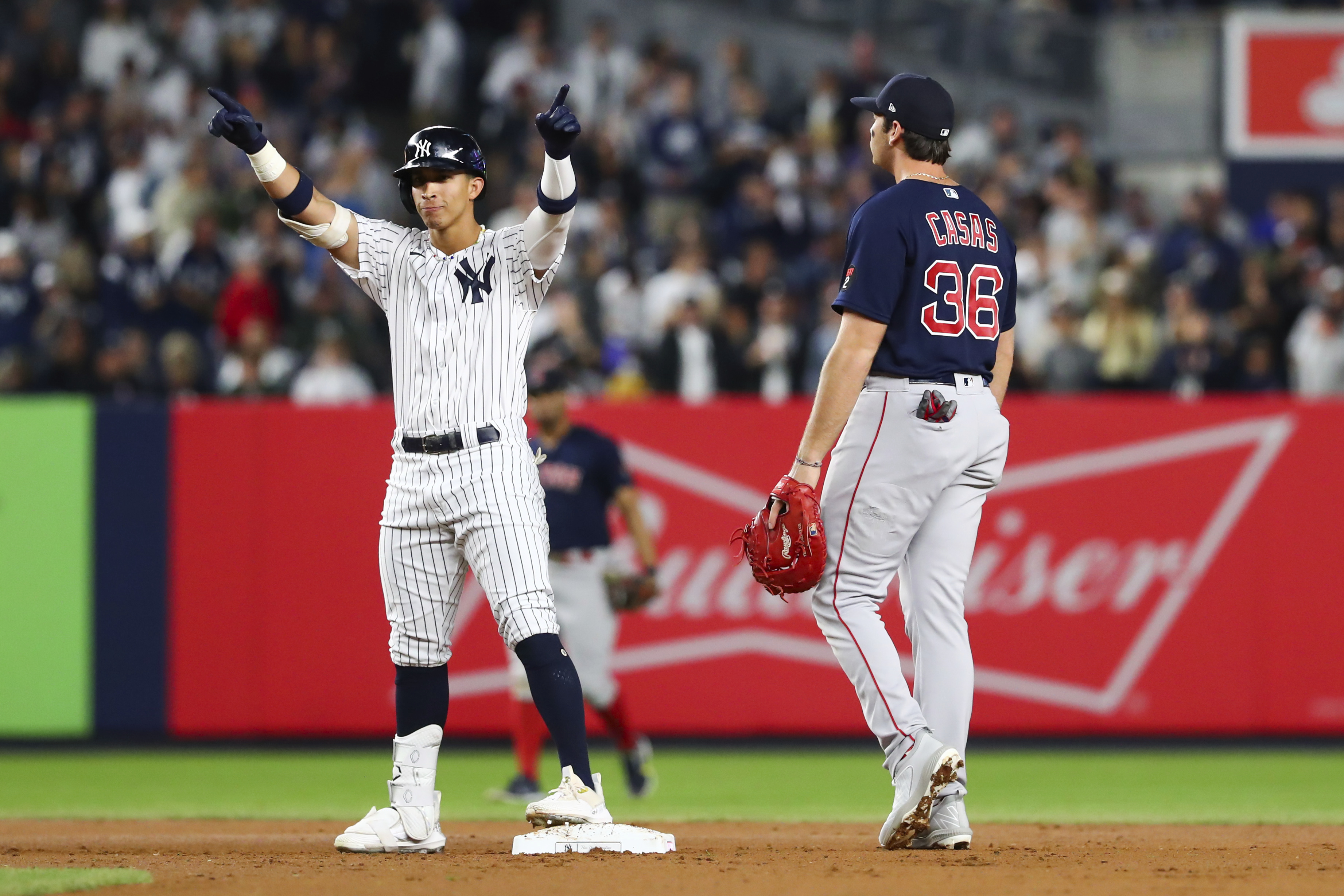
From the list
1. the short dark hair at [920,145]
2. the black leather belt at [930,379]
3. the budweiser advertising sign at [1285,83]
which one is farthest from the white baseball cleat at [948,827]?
the budweiser advertising sign at [1285,83]

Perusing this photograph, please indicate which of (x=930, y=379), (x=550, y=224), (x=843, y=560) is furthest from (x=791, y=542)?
(x=550, y=224)

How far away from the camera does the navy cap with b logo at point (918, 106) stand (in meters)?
5.55

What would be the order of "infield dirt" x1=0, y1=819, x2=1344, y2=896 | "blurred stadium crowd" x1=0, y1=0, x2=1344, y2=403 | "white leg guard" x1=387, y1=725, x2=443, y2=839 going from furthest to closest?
"blurred stadium crowd" x1=0, y1=0, x2=1344, y2=403
"white leg guard" x1=387, y1=725, x2=443, y2=839
"infield dirt" x1=0, y1=819, x2=1344, y2=896

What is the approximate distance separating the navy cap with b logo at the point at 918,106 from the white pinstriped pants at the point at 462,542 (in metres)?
1.52

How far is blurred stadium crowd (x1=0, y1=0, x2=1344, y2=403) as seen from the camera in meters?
12.7

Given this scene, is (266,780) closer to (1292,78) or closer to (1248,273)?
(1248,273)

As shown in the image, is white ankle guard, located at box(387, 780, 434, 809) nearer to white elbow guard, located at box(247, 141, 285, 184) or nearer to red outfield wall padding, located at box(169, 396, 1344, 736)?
white elbow guard, located at box(247, 141, 285, 184)

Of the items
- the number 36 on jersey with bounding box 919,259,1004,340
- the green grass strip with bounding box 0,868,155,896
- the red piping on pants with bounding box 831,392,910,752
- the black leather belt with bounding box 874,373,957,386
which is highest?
the number 36 on jersey with bounding box 919,259,1004,340

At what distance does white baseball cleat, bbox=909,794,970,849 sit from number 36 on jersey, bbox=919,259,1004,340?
56.6 inches

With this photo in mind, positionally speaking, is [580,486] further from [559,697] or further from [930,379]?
[930,379]

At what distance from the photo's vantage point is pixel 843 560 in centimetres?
554

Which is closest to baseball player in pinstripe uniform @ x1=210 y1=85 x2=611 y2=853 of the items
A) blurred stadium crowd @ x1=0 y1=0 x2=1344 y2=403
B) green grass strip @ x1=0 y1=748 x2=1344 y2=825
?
green grass strip @ x1=0 y1=748 x2=1344 y2=825

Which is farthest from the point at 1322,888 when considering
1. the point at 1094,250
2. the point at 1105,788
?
the point at 1094,250

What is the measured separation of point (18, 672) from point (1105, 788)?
6572mm
